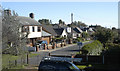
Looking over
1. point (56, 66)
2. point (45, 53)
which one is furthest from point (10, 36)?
point (45, 53)

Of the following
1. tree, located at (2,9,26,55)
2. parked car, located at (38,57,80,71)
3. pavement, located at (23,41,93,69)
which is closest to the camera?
tree, located at (2,9,26,55)

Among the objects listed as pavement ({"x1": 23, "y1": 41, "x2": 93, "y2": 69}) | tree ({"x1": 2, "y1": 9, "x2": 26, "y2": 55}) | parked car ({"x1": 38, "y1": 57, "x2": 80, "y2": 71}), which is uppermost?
tree ({"x1": 2, "y1": 9, "x2": 26, "y2": 55})

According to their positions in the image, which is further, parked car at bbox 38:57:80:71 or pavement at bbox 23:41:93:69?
pavement at bbox 23:41:93:69

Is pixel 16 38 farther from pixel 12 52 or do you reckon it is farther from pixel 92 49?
pixel 92 49

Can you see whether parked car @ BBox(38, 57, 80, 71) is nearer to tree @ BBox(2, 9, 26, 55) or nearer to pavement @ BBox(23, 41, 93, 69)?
tree @ BBox(2, 9, 26, 55)

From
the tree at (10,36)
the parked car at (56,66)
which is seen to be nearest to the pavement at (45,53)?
the tree at (10,36)

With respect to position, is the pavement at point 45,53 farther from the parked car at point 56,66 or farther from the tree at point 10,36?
the parked car at point 56,66

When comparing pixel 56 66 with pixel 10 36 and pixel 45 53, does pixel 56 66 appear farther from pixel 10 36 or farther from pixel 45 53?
pixel 45 53

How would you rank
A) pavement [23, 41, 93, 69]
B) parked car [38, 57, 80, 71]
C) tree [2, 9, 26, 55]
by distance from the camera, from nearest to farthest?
tree [2, 9, 26, 55] → parked car [38, 57, 80, 71] → pavement [23, 41, 93, 69]

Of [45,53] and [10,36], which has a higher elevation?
[10,36]

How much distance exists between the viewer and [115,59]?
16609 millimetres

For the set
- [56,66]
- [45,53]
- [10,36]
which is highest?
[10,36]

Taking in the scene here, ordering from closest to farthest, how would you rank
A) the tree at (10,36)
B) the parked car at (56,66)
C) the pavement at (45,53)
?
the tree at (10,36)
the parked car at (56,66)
the pavement at (45,53)

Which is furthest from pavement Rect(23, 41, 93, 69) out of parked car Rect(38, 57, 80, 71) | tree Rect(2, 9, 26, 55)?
parked car Rect(38, 57, 80, 71)
